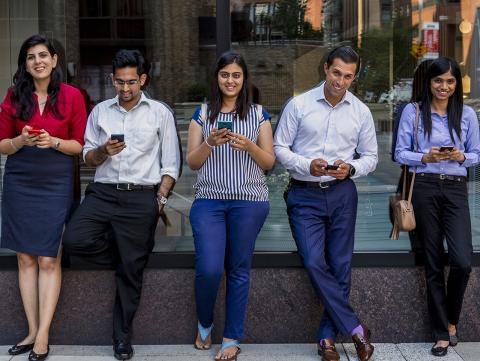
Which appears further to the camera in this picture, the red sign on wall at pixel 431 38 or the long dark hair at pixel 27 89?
the red sign on wall at pixel 431 38

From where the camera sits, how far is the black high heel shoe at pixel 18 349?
18.1ft

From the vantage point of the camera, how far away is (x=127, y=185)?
17.6 ft

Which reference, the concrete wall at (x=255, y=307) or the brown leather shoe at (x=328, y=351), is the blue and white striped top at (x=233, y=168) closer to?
the concrete wall at (x=255, y=307)

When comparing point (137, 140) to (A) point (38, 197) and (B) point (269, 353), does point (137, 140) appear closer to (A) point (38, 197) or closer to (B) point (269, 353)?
(A) point (38, 197)

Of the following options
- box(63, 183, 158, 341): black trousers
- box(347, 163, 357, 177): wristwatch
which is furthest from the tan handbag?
box(63, 183, 158, 341): black trousers

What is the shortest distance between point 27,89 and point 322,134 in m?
1.81

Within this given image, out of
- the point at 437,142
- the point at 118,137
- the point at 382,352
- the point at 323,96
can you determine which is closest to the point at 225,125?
the point at 118,137

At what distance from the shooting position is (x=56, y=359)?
5.49 meters

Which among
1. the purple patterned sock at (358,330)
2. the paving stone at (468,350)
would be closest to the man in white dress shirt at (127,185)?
the purple patterned sock at (358,330)

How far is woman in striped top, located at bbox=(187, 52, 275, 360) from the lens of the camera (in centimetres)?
524

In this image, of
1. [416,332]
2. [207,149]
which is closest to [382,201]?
[416,332]

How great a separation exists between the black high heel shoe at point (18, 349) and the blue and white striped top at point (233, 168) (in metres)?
1.52

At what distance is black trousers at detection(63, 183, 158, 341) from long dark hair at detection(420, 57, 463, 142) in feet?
5.78

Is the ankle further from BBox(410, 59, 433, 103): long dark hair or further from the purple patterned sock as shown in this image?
BBox(410, 59, 433, 103): long dark hair
